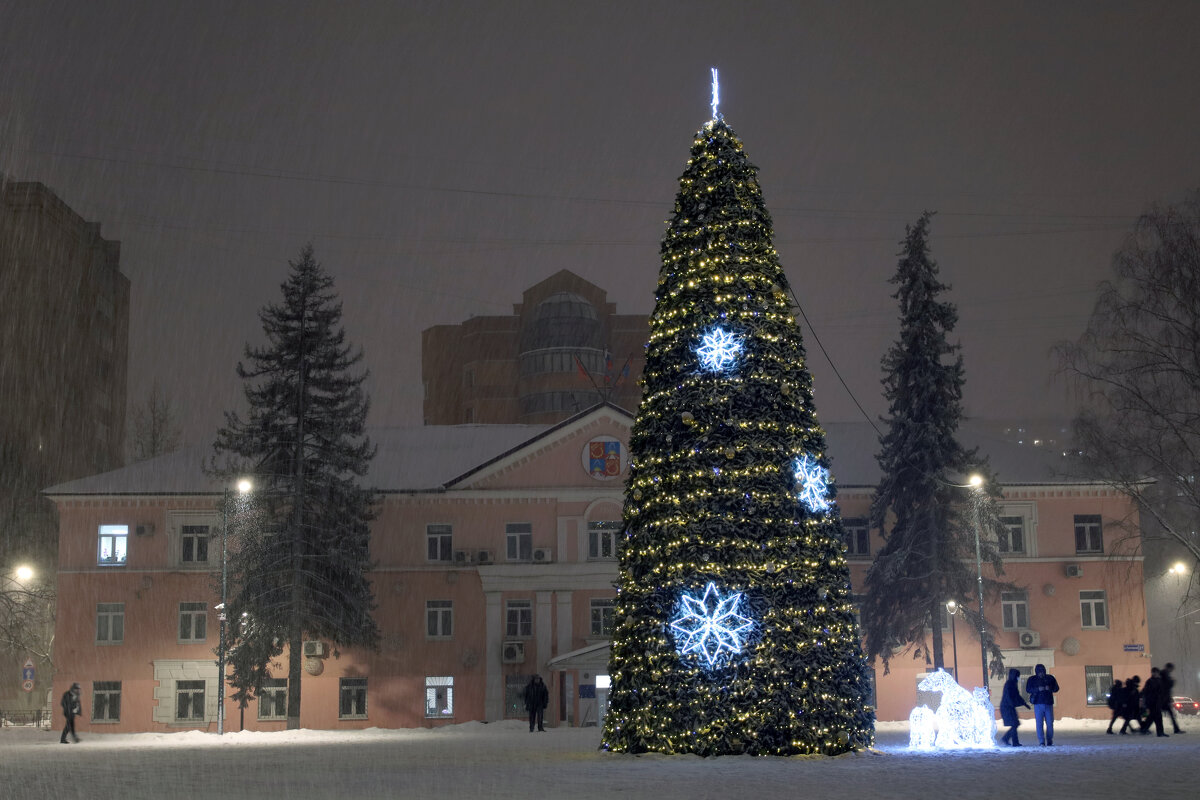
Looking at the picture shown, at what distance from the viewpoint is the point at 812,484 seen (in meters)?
19.7

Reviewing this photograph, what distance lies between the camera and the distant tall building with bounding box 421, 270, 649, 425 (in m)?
99.5

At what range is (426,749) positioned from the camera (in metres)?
26.0

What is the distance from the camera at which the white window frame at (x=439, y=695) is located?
45.6 metres

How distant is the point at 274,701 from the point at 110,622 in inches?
247

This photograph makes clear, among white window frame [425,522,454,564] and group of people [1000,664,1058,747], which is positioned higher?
white window frame [425,522,454,564]

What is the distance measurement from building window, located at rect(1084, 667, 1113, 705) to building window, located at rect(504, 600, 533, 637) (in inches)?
747

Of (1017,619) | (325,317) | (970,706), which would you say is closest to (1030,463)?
(1017,619)

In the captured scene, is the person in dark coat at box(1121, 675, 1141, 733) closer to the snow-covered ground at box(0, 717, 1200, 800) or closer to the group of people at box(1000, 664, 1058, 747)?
the snow-covered ground at box(0, 717, 1200, 800)

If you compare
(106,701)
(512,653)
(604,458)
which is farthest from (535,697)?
(106,701)

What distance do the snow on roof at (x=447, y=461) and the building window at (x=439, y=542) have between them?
1374mm

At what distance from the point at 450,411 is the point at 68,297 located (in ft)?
108

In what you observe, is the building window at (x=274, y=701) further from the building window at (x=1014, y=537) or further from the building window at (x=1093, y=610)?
the building window at (x=1093, y=610)

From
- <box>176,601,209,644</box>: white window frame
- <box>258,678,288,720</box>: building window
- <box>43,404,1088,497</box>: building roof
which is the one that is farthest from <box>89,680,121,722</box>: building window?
<box>43,404,1088,497</box>: building roof

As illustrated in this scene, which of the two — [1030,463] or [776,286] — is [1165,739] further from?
[1030,463]
